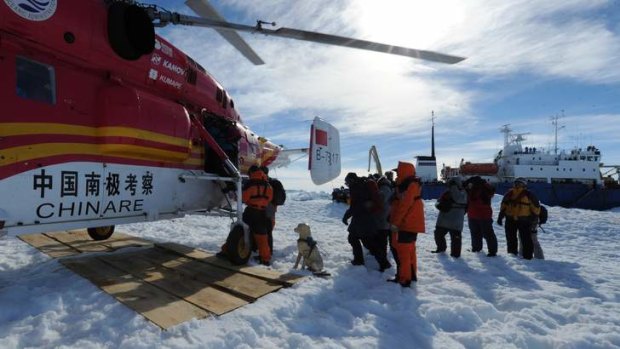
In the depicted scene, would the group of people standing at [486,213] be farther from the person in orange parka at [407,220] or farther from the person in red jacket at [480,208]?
the person in orange parka at [407,220]

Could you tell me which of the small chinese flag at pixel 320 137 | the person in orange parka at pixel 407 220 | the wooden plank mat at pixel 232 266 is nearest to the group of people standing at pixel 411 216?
the person in orange parka at pixel 407 220

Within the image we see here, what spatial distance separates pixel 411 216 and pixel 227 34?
4272mm

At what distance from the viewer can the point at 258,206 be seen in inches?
263

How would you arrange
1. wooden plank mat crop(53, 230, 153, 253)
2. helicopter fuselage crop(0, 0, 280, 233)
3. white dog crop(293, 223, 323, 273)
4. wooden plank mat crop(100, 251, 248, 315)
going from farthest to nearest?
wooden plank mat crop(53, 230, 153, 253), white dog crop(293, 223, 323, 273), wooden plank mat crop(100, 251, 248, 315), helicopter fuselage crop(0, 0, 280, 233)

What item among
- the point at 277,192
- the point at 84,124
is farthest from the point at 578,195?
the point at 84,124

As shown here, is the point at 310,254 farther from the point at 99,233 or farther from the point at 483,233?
the point at 99,233

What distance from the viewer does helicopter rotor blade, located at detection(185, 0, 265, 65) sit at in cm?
552

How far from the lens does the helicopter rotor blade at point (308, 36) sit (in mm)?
4941

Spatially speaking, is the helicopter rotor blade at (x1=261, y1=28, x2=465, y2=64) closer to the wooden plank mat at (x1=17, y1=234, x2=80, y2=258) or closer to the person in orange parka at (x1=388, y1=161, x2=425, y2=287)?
the person in orange parka at (x1=388, y1=161, x2=425, y2=287)

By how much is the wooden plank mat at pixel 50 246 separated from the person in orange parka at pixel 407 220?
18.6ft

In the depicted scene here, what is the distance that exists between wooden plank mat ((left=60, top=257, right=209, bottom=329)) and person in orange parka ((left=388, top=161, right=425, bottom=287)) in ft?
9.75

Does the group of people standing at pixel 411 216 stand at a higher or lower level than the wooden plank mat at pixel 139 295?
higher

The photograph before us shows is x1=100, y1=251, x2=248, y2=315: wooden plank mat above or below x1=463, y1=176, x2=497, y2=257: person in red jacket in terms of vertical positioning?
below

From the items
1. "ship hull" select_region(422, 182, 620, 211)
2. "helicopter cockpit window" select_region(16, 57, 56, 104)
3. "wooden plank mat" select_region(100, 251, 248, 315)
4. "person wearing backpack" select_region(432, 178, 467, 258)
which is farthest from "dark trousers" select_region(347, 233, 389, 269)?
"ship hull" select_region(422, 182, 620, 211)
